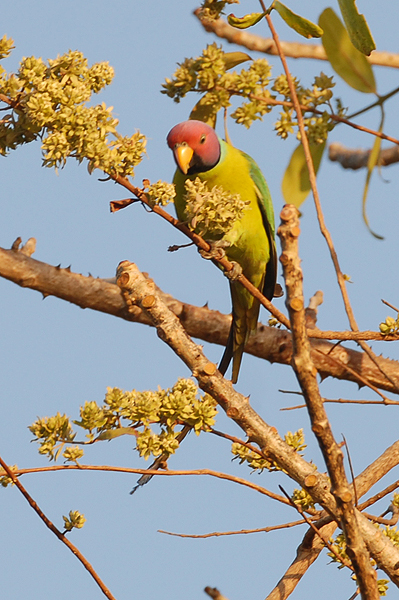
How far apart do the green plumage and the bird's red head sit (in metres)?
0.05

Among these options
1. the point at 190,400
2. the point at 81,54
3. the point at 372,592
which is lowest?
the point at 372,592

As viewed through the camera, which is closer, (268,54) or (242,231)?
(242,231)

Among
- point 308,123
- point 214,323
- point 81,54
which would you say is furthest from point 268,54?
point 81,54

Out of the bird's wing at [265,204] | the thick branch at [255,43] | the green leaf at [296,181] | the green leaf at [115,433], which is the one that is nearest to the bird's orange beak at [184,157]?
the bird's wing at [265,204]

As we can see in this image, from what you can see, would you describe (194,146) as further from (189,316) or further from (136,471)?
(136,471)

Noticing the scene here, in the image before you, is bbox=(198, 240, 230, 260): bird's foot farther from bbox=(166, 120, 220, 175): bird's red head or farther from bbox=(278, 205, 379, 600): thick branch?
bbox=(278, 205, 379, 600): thick branch

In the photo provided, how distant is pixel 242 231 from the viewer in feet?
10.5

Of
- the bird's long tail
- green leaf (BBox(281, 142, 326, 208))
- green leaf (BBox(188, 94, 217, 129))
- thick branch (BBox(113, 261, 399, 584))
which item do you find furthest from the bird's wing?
thick branch (BBox(113, 261, 399, 584))

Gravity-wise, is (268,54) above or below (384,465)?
above

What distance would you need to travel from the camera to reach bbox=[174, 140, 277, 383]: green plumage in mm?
3236

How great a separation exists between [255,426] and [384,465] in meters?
0.59

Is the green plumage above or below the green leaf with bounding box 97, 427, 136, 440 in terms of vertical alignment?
above

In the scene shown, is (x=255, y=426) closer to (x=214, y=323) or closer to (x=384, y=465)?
(x=384, y=465)

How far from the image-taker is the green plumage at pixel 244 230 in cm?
324
